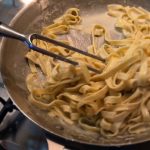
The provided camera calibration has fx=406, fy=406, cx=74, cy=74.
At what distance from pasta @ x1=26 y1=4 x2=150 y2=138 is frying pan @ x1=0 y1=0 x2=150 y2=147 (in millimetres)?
25

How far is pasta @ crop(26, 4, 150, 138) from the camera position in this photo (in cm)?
105

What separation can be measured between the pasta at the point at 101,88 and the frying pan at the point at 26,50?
1.0 inches

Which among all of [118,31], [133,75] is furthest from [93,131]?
[118,31]

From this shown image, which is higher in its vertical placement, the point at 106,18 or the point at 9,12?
the point at 9,12

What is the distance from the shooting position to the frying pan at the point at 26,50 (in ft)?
3.29

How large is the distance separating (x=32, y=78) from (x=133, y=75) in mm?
304

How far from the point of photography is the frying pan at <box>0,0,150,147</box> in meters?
1.00

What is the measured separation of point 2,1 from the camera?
5.07 ft

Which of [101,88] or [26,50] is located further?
[26,50]

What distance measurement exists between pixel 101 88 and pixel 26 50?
304mm

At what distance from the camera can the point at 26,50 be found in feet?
4.22

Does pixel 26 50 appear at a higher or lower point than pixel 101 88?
higher

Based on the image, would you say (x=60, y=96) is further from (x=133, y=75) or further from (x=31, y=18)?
(x=31, y=18)

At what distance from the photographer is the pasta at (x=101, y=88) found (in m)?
1.05
